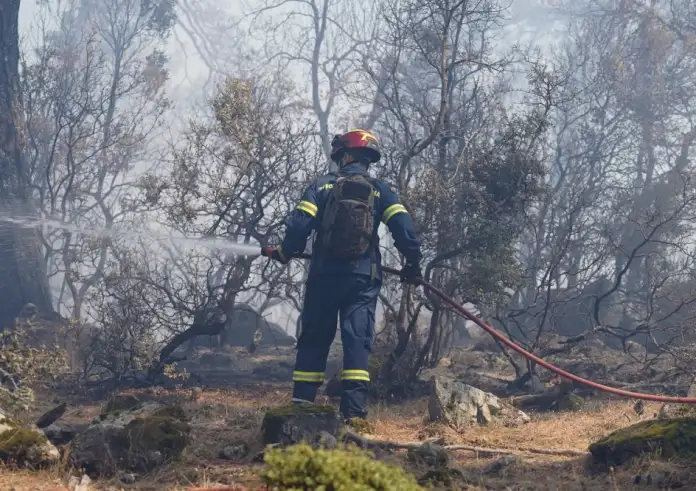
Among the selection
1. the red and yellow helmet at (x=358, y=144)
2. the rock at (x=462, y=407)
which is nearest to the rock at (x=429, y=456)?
the rock at (x=462, y=407)

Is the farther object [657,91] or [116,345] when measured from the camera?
[657,91]

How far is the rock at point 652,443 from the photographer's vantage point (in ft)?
14.9

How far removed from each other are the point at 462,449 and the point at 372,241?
6.55 ft

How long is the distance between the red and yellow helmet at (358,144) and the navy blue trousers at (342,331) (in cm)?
121

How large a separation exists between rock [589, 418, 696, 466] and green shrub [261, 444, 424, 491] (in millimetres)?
2383

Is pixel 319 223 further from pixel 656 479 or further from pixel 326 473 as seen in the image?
pixel 326 473

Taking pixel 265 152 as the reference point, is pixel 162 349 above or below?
below

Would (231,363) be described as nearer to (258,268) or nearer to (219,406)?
(258,268)

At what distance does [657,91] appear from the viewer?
19.5 metres

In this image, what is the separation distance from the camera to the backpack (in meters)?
6.21

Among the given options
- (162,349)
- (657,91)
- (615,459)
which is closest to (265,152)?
(162,349)

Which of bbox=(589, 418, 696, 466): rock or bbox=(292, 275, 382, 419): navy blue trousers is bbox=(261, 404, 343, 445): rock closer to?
bbox=(292, 275, 382, 419): navy blue trousers

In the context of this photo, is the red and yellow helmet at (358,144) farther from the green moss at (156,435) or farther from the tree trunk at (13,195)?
the tree trunk at (13,195)

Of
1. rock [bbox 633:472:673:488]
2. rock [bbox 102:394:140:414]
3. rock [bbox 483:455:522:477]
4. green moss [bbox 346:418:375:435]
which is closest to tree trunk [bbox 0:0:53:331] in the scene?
rock [bbox 102:394:140:414]
